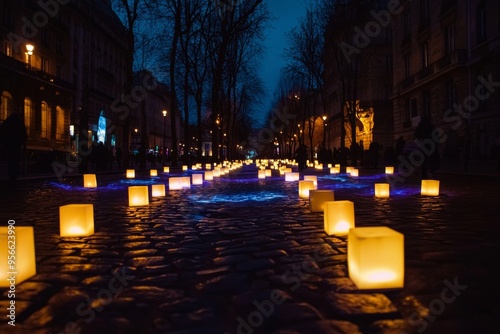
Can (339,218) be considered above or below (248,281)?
above

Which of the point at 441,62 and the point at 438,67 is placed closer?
the point at 441,62

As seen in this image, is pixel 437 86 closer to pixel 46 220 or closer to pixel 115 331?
pixel 46 220

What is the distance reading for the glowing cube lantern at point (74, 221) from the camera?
19.0 ft

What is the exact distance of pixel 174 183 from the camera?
14.3 m

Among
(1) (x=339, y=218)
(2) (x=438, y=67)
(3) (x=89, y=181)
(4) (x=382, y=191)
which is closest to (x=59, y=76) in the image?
(3) (x=89, y=181)

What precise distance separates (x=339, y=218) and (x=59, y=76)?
48.5 metres

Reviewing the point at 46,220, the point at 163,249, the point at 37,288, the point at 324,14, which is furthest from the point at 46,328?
the point at 324,14

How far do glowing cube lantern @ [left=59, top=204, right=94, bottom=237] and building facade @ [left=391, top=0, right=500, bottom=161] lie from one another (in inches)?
1059

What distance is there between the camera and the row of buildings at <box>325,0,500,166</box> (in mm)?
32250

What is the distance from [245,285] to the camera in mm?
3631

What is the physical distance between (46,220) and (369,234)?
19.4 feet

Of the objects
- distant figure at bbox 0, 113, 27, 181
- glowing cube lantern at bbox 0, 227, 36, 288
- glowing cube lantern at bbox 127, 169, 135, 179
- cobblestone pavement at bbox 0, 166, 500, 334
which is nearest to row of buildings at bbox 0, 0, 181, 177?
glowing cube lantern at bbox 127, 169, 135, 179

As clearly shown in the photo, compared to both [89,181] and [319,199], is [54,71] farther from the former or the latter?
[319,199]

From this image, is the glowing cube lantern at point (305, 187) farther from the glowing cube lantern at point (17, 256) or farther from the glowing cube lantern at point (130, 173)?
the glowing cube lantern at point (130, 173)
